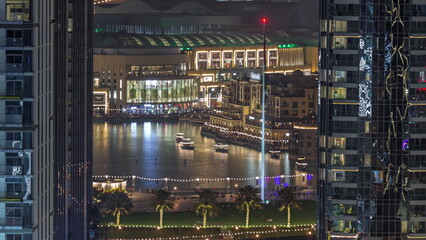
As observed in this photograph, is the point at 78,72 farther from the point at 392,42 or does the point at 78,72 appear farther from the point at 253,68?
the point at 253,68

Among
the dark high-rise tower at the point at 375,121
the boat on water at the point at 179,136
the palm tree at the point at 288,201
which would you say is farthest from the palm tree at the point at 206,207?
the boat on water at the point at 179,136

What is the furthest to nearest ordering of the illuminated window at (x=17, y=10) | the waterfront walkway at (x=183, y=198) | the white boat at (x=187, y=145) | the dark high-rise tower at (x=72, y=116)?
the white boat at (x=187, y=145)
the waterfront walkway at (x=183, y=198)
the dark high-rise tower at (x=72, y=116)
the illuminated window at (x=17, y=10)

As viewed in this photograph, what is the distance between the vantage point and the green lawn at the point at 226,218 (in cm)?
4147

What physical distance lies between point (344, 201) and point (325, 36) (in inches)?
98.1

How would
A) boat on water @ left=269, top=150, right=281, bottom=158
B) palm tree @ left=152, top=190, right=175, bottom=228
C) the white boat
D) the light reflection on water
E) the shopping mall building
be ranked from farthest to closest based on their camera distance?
the shopping mall building, the white boat, boat on water @ left=269, top=150, right=281, bottom=158, the light reflection on water, palm tree @ left=152, top=190, right=175, bottom=228

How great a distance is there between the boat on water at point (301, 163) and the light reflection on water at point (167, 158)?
0.32 meters

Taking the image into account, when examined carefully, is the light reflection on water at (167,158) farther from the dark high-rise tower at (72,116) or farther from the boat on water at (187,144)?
the dark high-rise tower at (72,116)

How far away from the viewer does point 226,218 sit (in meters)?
42.4

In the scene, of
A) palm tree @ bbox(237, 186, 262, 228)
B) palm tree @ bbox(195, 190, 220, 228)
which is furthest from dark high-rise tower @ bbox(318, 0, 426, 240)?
palm tree @ bbox(237, 186, 262, 228)

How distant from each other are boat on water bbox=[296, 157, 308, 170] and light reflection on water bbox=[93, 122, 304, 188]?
1.04 feet

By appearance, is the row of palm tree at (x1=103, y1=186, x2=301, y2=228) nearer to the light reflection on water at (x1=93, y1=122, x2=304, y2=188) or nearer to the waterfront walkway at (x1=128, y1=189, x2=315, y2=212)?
the waterfront walkway at (x1=128, y1=189, x2=315, y2=212)

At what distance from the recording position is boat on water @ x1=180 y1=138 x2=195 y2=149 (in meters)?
66.6

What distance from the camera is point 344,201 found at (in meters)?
25.2

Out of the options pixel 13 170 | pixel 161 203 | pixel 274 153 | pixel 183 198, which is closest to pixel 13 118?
pixel 13 170
